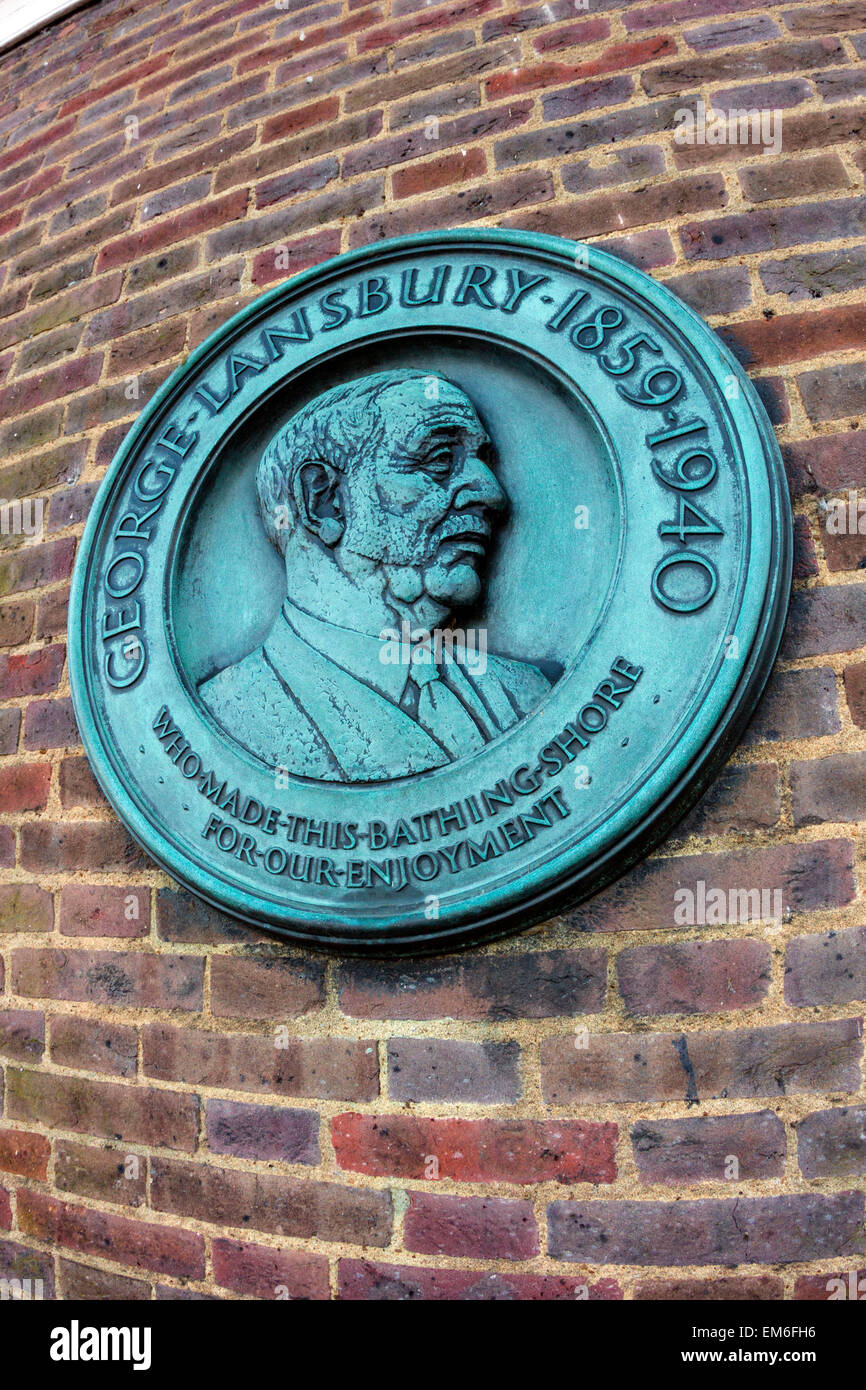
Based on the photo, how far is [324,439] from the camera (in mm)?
1523

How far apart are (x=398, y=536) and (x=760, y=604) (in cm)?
59

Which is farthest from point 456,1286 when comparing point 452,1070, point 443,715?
point 443,715

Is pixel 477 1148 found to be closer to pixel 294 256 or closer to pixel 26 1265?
pixel 26 1265

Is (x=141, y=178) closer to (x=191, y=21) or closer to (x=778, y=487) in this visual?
(x=191, y=21)

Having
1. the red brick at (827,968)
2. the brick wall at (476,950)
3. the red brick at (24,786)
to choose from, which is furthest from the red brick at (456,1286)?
the red brick at (24,786)

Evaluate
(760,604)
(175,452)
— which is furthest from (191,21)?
(760,604)

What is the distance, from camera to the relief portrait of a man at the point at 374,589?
1.34 metres

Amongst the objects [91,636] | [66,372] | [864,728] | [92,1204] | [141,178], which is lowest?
[92,1204]

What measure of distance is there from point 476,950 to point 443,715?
1.12 feet

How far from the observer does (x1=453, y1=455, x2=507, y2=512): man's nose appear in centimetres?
142

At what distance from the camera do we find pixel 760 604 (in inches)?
45.8

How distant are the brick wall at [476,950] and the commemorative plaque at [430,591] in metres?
0.10

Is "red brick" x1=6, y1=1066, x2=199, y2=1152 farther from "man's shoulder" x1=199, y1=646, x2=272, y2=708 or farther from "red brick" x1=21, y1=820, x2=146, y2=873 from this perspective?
"man's shoulder" x1=199, y1=646, x2=272, y2=708

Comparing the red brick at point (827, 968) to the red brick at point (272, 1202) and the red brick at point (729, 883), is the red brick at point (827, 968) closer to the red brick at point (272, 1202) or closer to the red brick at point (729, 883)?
the red brick at point (729, 883)
